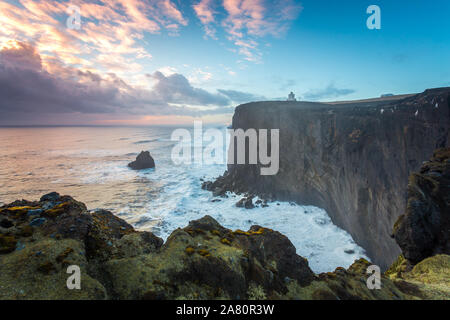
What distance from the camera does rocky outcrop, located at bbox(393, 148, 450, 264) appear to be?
48.8 ft

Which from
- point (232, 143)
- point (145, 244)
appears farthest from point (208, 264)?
point (232, 143)

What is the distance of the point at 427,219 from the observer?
50.1ft

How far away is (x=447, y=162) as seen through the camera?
16672 mm

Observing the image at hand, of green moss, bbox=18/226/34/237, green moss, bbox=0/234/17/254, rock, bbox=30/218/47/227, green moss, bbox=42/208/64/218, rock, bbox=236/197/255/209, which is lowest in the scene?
rock, bbox=236/197/255/209

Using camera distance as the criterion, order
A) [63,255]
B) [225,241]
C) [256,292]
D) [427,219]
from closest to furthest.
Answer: [63,255]
[256,292]
[225,241]
[427,219]

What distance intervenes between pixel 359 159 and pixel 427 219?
704 inches

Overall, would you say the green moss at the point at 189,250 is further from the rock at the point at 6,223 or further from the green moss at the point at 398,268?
the green moss at the point at 398,268

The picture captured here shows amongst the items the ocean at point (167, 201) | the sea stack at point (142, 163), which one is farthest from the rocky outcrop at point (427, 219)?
the sea stack at point (142, 163)

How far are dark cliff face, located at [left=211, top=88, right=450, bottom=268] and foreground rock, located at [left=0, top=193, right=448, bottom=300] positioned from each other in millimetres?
16281

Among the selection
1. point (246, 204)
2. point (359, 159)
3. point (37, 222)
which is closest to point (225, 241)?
point (37, 222)

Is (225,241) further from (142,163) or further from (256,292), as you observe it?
(142,163)

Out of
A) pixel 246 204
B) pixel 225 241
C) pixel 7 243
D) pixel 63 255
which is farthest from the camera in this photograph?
pixel 246 204

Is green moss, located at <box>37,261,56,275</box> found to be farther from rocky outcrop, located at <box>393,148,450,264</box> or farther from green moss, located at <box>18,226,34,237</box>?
rocky outcrop, located at <box>393,148,450,264</box>

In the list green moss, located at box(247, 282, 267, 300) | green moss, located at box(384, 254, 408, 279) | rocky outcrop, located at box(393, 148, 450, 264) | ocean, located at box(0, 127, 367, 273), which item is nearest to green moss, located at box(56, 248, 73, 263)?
green moss, located at box(247, 282, 267, 300)
